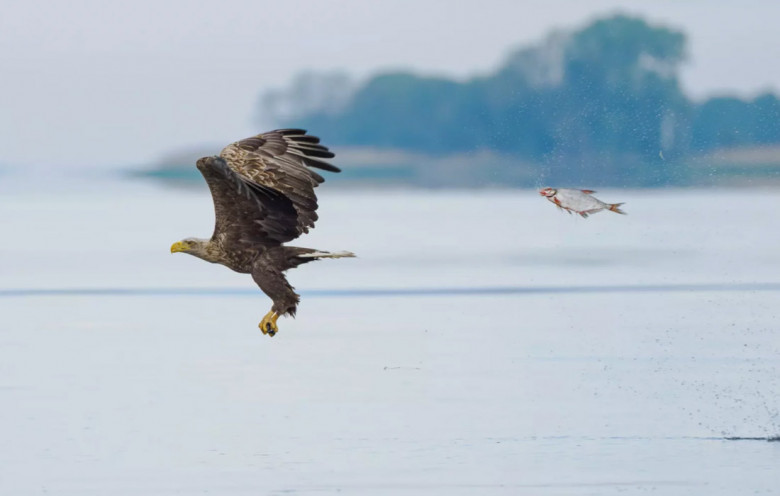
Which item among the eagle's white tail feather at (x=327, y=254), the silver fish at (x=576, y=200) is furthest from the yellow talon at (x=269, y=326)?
the silver fish at (x=576, y=200)

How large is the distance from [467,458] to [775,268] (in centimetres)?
1278

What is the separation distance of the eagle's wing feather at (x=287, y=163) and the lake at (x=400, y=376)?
155 cm

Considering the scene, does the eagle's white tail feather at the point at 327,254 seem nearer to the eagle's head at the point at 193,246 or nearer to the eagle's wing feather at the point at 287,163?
the eagle's wing feather at the point at 287,163

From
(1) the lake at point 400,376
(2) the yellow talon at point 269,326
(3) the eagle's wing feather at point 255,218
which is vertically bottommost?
(1) the lake at point 400,376

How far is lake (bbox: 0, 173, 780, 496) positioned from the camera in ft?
34.9

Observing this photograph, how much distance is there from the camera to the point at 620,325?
16.9m

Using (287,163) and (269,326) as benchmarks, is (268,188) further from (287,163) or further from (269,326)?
(269,326)

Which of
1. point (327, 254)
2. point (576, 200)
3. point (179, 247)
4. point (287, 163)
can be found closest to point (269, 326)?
point (327, 254)

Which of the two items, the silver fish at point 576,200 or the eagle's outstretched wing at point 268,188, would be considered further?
the eagle's outstretched wing at point 268,188

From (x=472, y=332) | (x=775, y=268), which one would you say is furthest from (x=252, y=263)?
(x=775, y=268)

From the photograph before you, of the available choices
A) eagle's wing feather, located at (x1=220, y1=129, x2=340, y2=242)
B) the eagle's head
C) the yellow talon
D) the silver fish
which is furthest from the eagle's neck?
the silver fish

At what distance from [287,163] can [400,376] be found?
7.63ft

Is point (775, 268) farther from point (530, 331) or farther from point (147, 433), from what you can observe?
point (147, 433)

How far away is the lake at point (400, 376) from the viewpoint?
10.6 m
